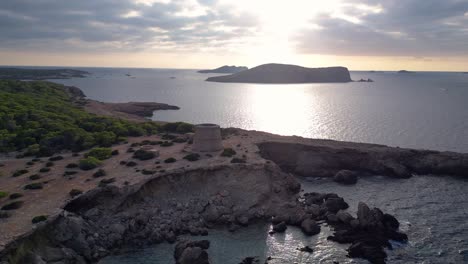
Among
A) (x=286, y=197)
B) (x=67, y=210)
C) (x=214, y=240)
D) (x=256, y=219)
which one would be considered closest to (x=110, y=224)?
(x=67, y=210)

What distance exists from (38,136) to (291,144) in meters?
49.7

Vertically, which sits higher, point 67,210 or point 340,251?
point 67,210

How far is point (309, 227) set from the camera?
1859 inches

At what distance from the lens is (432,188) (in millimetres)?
64125

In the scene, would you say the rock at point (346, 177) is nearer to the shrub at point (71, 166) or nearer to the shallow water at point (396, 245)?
the shallow water at point (396, 245)

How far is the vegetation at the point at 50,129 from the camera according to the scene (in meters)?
68.6

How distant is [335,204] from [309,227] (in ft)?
29.5

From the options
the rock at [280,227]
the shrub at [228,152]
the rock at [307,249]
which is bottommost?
the rock at [307,249]

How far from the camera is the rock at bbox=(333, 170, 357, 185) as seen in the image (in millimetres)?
67438

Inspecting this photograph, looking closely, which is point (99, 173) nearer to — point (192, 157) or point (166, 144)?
point (192, 157)

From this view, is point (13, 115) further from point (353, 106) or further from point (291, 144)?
point (353, 106)

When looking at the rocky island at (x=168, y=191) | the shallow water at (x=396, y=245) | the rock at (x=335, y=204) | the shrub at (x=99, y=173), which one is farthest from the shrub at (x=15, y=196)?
the rock at (x=335, y=204)

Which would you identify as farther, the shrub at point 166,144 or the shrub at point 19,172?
the shrub at point 166,144

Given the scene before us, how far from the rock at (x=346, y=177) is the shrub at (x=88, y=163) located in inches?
1628
